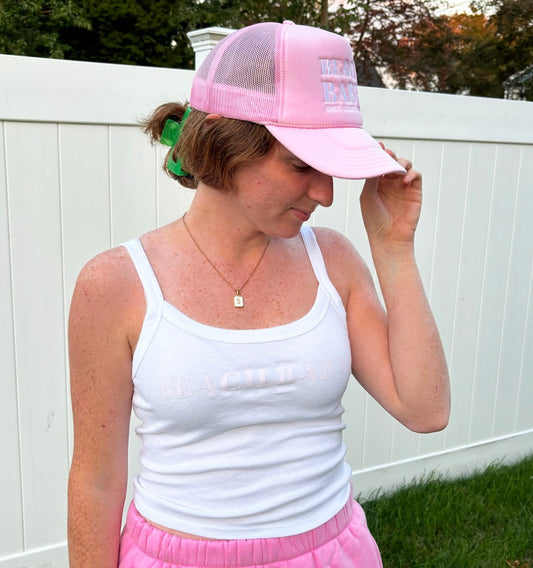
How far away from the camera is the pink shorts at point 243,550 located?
3.74 feet

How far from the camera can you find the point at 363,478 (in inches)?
124

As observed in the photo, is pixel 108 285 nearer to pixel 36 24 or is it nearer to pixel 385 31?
pixel 36 24

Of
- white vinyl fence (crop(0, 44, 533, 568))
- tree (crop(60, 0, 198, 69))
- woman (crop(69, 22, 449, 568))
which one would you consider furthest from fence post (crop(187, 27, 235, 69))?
tree (crop(60, 0, 198, 69))

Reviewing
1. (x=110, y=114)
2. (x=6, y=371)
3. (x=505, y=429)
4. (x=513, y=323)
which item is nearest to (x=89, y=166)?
(x=110, y=114)

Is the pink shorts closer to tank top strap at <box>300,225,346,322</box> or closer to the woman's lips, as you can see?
tank top strap at <box>300,225,346,322</box>

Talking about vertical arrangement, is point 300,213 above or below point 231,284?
above

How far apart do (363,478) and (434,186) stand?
55.0 inches

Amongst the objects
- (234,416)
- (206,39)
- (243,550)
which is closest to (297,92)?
(234,416)

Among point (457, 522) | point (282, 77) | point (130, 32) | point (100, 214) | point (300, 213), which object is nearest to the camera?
point (282, 77)

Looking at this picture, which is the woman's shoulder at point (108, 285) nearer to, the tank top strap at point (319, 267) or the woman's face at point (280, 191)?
the woman's face at point (280, 191)

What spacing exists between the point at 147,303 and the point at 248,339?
0.18m

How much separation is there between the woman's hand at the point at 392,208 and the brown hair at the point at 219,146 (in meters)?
0.28

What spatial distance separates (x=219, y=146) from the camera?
1116 mm

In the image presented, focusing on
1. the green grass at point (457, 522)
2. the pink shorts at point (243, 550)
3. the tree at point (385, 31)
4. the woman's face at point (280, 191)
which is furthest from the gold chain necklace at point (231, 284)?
the tree at point (385, 31)
